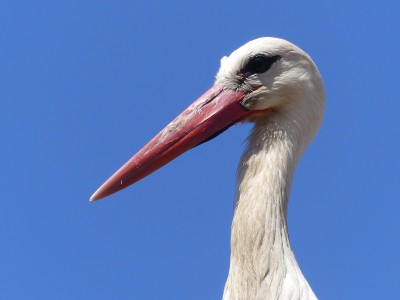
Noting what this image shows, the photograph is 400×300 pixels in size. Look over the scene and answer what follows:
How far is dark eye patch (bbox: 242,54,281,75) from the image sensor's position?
4.62 m

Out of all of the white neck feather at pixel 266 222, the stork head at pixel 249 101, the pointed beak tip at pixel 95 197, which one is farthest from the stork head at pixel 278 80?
the pointed beak tip at pixel 95 197

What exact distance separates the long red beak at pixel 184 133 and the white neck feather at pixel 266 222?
208 mm

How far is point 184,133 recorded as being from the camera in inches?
179

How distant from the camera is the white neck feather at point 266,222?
→ 13.6 feet

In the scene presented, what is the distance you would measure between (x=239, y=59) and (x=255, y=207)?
89 cm

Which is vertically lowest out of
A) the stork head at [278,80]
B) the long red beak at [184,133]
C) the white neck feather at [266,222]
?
the white neck feather at [266,222]

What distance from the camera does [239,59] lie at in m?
4.64

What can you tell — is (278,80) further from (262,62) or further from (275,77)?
(262,62)

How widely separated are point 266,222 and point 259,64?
3.10ft

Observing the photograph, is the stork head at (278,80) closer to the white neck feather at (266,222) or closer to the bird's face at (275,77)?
the bird's face at (275,77)

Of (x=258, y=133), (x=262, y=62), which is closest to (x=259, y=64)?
(x=262, y=62)

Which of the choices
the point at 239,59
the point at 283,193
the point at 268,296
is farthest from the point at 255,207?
the point at 239,59

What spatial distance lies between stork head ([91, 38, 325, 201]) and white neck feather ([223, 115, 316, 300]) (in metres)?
0.12

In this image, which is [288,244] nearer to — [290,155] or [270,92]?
[290,155]
